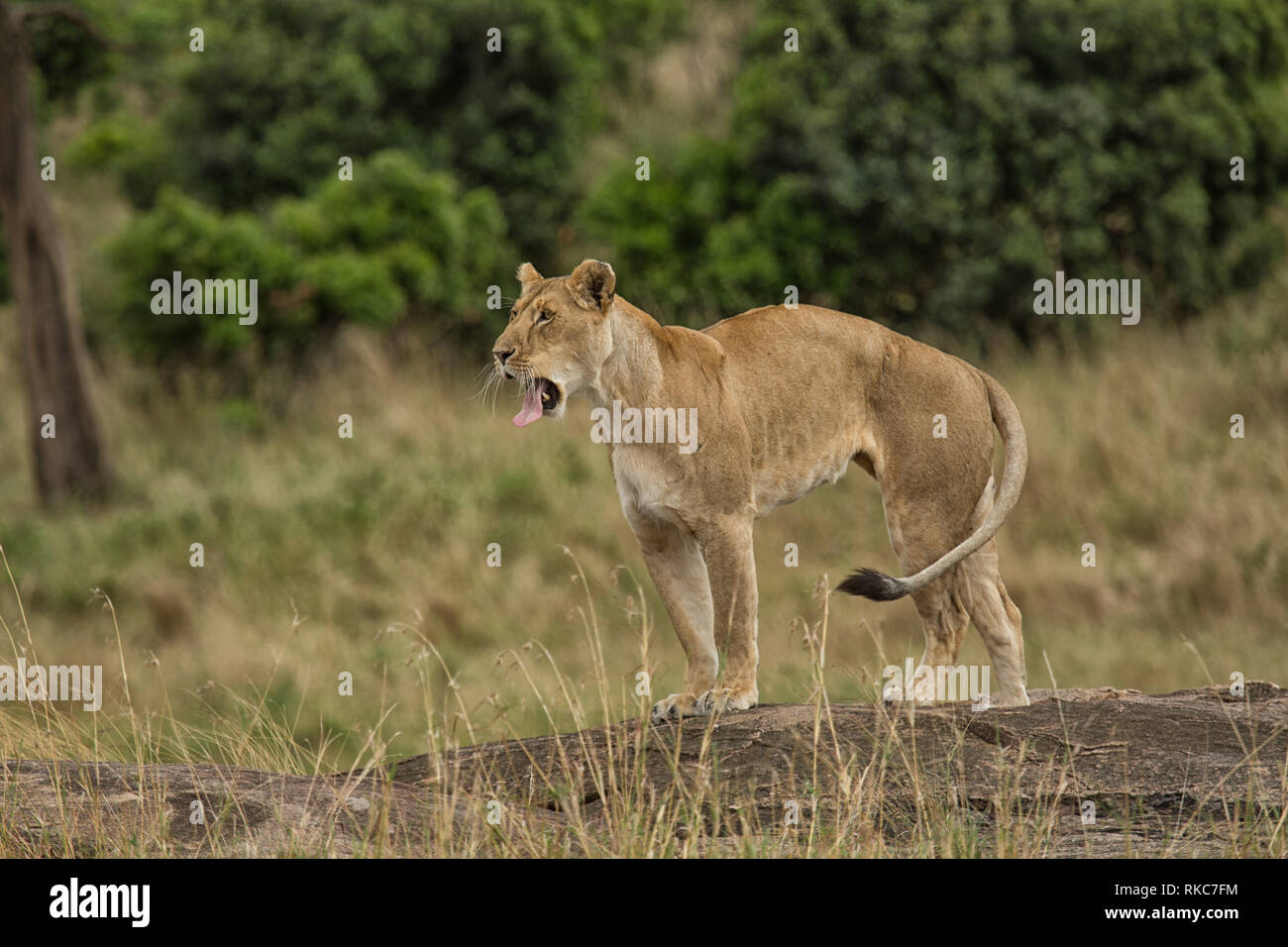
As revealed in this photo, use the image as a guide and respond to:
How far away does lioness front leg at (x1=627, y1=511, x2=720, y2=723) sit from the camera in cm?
626

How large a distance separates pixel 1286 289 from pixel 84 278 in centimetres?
1440

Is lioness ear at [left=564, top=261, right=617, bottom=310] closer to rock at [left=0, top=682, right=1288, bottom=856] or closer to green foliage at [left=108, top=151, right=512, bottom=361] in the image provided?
rock at [left=0, top=682, right=1288, bottom=856]

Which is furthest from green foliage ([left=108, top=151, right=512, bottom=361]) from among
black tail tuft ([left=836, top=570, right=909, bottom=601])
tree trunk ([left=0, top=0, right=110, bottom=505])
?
black tail tuft ([left=836, top=570, right=909, bottom=601])

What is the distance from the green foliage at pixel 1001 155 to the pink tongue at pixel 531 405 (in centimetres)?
1045

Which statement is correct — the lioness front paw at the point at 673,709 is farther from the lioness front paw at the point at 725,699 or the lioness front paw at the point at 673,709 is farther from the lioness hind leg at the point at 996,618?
the lioness hind leg at the point at 996,618

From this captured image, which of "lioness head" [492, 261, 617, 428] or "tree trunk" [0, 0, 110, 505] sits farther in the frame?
"tree trunk" [0, 0, 110, 505]

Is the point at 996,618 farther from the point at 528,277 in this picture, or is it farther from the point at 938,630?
the point at 528,277

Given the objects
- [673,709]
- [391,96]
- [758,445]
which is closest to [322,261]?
[391,96]

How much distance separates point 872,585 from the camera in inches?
218

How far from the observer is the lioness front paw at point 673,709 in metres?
6.22

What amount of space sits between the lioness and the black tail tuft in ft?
0.07

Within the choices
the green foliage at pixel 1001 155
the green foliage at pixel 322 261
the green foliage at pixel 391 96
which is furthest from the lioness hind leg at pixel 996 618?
the green foliage at pixel 391 96

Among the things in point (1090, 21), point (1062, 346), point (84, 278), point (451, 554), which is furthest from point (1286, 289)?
point (84, 278)

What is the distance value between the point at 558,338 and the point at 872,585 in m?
1.37
